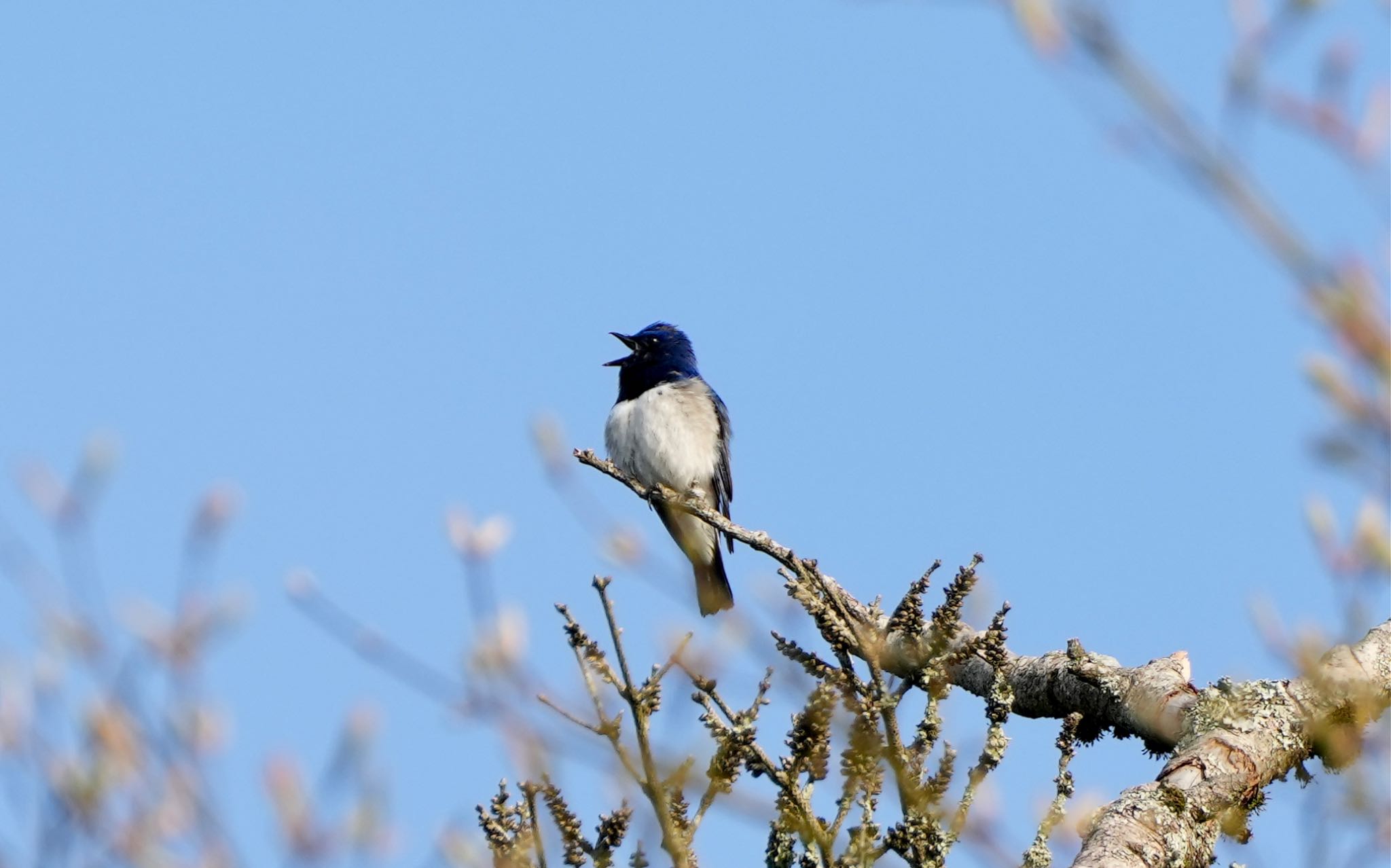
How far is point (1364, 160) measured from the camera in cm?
133

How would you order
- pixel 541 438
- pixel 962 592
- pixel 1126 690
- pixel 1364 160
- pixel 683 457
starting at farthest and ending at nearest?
pixel 683 457, pixel 1126 690, pixel 962 592, pixel 541 438, pixel 1364 160

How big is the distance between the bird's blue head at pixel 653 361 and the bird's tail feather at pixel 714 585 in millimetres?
1200

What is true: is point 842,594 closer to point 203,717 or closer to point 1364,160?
point 203,717

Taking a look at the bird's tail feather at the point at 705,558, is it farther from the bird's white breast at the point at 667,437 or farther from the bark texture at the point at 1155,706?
the bark texture at the point at 1155,706

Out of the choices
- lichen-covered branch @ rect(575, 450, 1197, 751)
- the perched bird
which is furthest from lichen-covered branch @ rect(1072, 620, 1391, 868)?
the perched bird

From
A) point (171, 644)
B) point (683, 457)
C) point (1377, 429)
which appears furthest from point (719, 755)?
point (683, 457)

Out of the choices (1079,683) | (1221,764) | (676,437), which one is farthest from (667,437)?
(1221,764)

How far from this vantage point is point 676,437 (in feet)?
31.8

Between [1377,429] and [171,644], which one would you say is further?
[171,644]

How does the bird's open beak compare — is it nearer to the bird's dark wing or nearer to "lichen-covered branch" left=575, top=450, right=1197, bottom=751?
the bird's dark wing

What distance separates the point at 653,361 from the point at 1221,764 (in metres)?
6.55

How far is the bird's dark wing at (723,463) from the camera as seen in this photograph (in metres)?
10.2

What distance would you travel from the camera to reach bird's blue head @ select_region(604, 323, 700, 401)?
1024 cm

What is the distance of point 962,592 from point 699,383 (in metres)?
6.84
